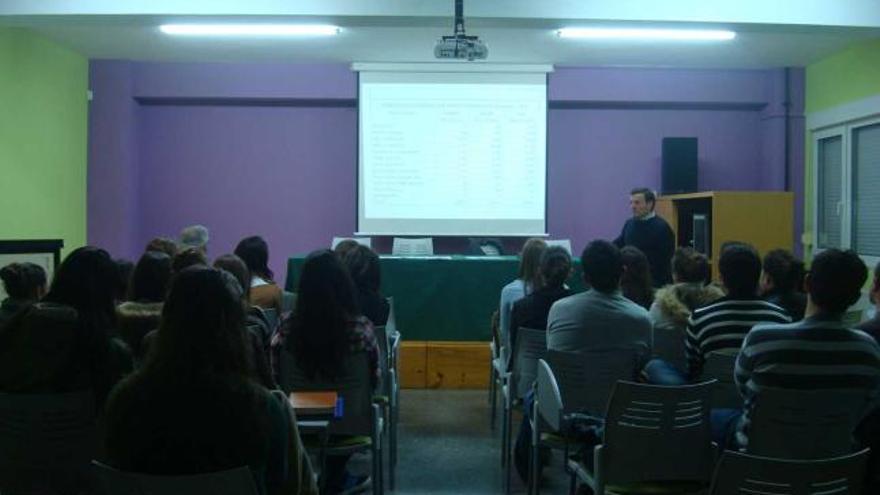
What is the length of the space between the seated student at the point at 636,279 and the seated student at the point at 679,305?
31 cm

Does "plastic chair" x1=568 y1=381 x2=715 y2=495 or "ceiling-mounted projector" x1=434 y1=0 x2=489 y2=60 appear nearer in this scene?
"plastic chair" x1=568 y1=381 x2=715 y2=495

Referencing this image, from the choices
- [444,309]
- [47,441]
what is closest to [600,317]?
[47,441]

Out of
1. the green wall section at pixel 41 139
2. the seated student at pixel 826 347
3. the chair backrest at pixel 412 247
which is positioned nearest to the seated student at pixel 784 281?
the seated student at pixel 826 347

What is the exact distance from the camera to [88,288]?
2537mm

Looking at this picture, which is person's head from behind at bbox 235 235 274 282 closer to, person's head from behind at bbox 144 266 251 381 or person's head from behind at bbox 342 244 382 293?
person's head from behind at bbox 342 244 382 293

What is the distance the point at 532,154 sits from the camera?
7.94 m

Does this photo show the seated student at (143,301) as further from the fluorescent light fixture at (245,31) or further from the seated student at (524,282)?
the fluorescent light fixture at (245,31)

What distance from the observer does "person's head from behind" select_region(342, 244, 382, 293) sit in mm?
3988

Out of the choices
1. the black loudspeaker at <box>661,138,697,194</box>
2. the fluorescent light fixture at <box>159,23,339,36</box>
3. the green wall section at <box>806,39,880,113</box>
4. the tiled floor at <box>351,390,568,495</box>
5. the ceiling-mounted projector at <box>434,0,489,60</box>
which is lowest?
the tiled floor at <box>351,390,568,495</box>

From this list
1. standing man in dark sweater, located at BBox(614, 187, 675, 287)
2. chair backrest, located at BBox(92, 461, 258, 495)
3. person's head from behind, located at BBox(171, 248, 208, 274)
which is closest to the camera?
chair backrest, located at BBox(92, 461, 258, 495)

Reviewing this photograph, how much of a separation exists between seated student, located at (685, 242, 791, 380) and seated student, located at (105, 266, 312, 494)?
1880mm

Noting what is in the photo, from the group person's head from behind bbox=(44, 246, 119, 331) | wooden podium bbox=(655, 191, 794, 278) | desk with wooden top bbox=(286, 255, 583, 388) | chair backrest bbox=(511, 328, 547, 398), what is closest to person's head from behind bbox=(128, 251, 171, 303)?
person's head from behind bbox=(44, 246, 119, 331)

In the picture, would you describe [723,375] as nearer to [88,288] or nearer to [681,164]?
[88,288]

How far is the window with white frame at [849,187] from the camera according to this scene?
700cm
